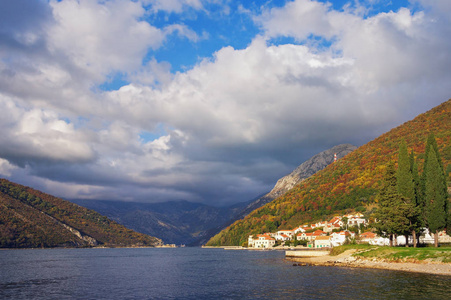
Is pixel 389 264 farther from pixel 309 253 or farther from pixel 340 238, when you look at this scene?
pixel 340 238

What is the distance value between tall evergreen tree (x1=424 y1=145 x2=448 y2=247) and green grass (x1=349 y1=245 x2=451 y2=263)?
268 inches

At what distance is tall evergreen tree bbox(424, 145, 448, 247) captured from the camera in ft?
244

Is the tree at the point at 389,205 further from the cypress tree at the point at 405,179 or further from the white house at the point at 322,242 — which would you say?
the white house at the point at 322,242

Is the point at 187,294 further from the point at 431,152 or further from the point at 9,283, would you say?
the point at 431,152

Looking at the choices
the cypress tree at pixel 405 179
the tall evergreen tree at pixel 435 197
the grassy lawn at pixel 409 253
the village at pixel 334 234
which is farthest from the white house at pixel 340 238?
the tall evergreen tree at pixel 435 197

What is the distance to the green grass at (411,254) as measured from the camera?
61.7 meters

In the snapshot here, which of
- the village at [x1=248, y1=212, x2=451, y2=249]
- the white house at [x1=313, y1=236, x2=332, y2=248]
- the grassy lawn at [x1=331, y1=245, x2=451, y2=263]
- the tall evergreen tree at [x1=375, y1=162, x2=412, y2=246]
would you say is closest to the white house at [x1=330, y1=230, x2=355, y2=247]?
the village at [x1=248, y1=212, x2=451, y2=249]

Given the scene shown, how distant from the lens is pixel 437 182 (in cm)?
7588

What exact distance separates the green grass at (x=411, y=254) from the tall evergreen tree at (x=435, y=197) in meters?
6.80

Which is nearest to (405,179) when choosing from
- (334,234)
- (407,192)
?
(407,192)

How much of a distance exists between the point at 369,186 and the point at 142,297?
178 meters

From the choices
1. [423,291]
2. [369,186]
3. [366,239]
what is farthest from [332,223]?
[423,291]

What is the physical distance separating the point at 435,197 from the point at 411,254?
1581 cm

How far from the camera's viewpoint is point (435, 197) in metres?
75.3
